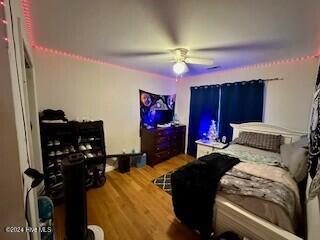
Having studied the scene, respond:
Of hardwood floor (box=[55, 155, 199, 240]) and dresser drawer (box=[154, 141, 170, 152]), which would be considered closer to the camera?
hardwood floor (box=[55, 155, 199, 240])

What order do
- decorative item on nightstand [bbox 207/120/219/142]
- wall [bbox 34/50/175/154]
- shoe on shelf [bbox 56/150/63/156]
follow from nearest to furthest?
shoe on shelf [bbox 56/150/63/156] → wall [bbox 34/50/175/154] → decorative item on nightstand [bbox 207/120/219/142]

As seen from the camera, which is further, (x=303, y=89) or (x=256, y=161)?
(x=303, y=89)

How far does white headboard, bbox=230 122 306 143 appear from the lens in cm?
272

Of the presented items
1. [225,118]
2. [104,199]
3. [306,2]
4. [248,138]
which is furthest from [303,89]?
[104,199]

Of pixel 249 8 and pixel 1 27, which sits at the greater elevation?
pixel 249 8

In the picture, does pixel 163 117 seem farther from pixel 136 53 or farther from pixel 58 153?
pixel 58 153

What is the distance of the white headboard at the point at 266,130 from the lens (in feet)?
8.94

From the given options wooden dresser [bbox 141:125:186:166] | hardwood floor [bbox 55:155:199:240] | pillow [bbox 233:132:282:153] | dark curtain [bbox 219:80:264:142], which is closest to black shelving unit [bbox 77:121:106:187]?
hardwood floor [bbox 55:155:199:240]

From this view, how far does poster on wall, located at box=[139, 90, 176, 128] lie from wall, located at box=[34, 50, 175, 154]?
0.43 ft

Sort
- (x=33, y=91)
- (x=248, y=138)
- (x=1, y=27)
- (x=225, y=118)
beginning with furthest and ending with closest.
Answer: (x=225, y=118)
(x=248, y=138)
(x=33, y=91)
(x=1, y=27)

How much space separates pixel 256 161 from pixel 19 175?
99.5 inches

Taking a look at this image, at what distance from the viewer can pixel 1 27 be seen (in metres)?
0.67

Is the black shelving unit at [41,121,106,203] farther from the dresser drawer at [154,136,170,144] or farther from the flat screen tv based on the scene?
the flat screen tv

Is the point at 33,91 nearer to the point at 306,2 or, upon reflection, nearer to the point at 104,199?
the point at 104,199
